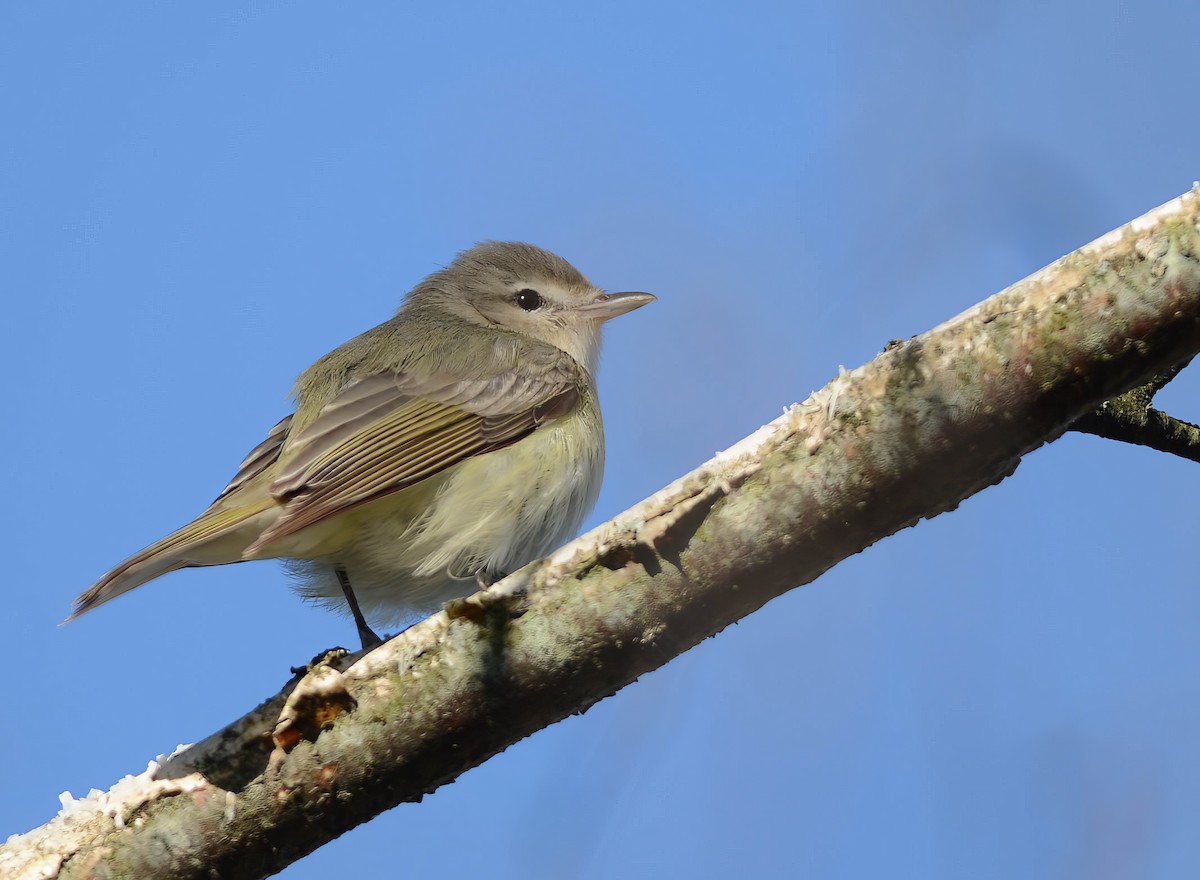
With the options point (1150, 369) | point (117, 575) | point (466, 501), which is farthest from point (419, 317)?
point (1150, 369)

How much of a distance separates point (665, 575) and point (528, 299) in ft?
→ 10.4

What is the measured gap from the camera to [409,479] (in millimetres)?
3697

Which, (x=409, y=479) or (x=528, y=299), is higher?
(x=528, y=299)

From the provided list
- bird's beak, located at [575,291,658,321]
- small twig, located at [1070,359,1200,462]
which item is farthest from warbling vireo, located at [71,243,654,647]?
small twig, located at [1070,359,1200,462]

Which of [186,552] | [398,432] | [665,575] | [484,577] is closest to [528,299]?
[398,432]

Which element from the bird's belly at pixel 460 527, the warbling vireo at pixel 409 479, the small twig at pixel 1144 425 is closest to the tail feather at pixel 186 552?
the warbling vireo at pixel 409 479

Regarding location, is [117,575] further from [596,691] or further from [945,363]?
[945,363]

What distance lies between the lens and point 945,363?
2256 mm

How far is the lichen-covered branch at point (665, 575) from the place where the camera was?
219 cm

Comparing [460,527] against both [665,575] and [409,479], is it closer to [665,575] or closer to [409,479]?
[409,479]

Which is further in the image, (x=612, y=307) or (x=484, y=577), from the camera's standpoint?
(x=612, y=307)

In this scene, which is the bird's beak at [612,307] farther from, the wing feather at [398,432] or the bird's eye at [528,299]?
the wing feather at [398,432]

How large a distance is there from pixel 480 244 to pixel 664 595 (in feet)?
12.1

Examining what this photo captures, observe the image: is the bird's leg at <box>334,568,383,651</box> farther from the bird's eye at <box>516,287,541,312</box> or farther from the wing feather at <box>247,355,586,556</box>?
the bird's eye at <box>516,287,541,312</box>
